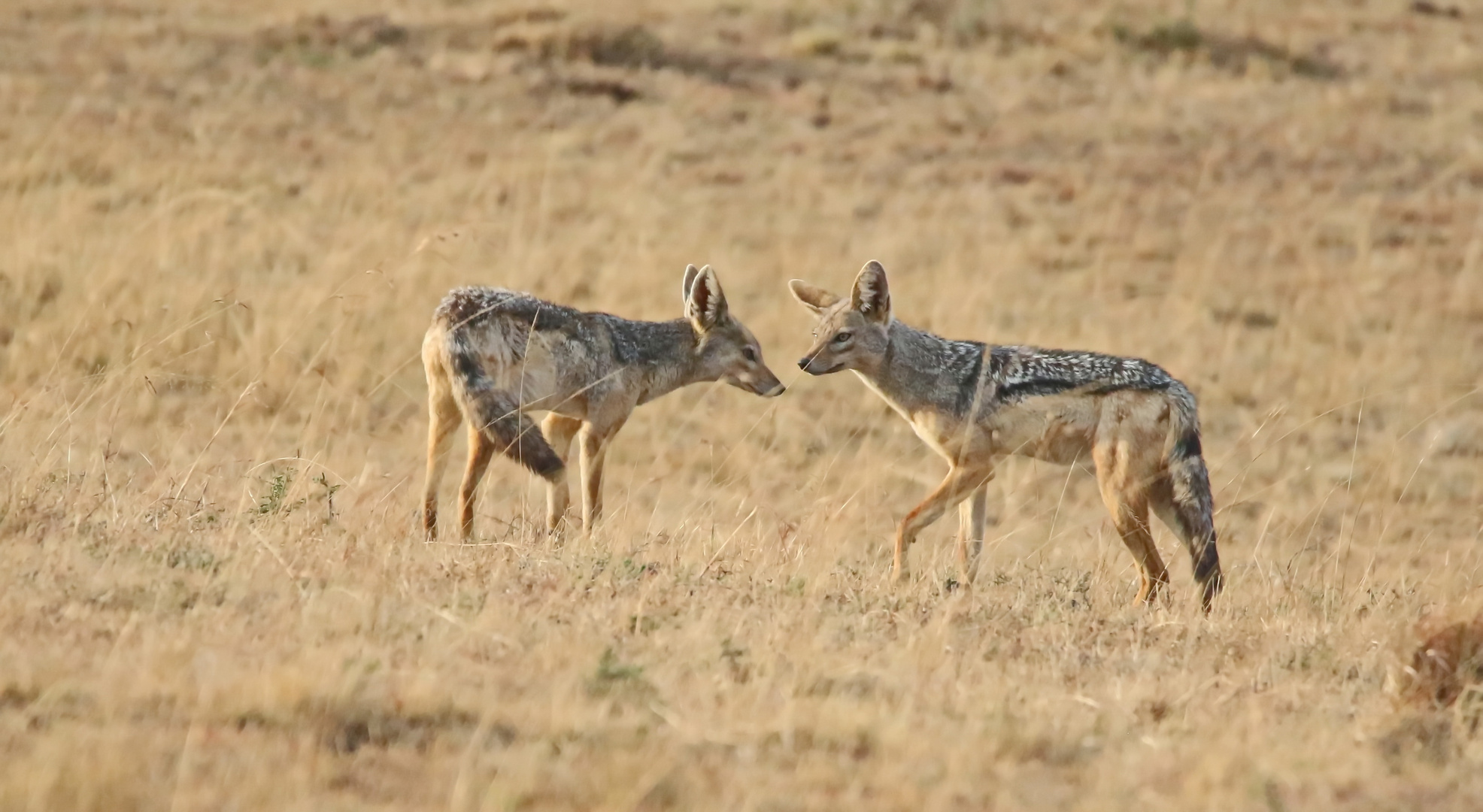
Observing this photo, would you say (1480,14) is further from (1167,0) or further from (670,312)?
(670,312)

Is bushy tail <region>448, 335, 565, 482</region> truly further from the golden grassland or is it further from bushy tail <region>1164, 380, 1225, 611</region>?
bushy tail <region>1164, 380, 1225, 611</region>

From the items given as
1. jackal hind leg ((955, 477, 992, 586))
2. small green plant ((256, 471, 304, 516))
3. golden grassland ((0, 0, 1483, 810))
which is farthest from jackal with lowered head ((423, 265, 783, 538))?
jackal hind leg ((955, 477, 992, 586))

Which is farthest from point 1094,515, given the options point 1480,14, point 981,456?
point 1480,14

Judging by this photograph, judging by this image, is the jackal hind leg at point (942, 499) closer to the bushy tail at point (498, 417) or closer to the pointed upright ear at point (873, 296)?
the pointed upright ear at point (873, 296)

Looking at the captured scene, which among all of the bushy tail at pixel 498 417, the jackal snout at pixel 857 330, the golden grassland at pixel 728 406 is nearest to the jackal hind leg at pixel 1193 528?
the golden grassland at pixel 728 406

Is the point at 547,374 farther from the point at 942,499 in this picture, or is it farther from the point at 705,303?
the point at 942,499

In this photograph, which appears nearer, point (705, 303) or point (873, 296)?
point (873, 296)

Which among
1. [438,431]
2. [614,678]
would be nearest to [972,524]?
[438,431]

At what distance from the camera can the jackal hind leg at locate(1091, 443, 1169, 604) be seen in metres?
8.80

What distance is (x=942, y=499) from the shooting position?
909cm

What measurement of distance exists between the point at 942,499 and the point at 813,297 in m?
2.17

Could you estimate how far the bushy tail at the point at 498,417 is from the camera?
8.05m

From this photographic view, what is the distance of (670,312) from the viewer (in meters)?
16.8

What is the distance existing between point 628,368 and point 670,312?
22.6 ft
